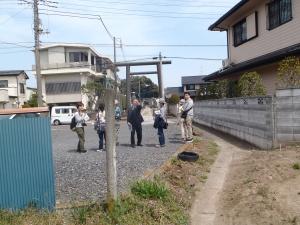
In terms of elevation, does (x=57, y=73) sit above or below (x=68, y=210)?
above

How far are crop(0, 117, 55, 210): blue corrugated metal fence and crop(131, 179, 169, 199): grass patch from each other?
4.63ft

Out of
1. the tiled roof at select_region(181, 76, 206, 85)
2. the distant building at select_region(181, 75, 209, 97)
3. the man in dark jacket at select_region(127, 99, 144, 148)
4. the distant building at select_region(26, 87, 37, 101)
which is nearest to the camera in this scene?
the man in dark jacket at select_region(127, 99, 144, 148)

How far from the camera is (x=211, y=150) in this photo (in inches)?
506

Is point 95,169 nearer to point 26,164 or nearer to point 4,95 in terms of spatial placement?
point 26,164

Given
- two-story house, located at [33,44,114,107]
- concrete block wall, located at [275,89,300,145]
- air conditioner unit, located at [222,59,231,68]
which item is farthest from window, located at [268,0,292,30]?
two-story house, located at [33,44,114,107]

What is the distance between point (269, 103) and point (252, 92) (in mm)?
4350

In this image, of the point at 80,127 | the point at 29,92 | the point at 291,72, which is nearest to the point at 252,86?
the point at 291,72

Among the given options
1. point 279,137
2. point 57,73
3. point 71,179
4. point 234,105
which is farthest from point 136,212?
point 57,73

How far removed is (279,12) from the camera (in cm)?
1753

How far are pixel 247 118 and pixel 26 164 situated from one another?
8.91 m

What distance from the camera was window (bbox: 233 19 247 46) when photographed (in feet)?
72.5

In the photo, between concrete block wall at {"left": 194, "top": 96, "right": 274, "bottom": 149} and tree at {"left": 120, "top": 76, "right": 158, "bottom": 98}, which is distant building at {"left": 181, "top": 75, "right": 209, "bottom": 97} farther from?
concrete block wall at {"left": 194, "top": 96, "right": 274, "bottom": 149}

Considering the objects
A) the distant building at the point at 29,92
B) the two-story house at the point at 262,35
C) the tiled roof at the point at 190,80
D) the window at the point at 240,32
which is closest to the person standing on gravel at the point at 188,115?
the two-story house at the point at 262,35

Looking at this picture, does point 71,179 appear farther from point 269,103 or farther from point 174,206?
point 269,103
